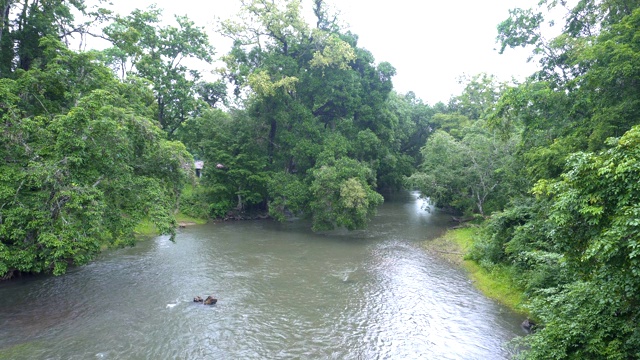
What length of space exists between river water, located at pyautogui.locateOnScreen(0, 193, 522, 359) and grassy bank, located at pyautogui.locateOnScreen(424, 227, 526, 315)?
697 mm

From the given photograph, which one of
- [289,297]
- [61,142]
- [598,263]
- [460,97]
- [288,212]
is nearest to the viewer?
[598,263]

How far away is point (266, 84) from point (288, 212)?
13.5 m

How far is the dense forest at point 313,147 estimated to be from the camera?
325 inches

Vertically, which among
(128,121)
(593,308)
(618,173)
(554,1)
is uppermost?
(554,1)

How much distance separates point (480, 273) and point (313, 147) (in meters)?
18.9

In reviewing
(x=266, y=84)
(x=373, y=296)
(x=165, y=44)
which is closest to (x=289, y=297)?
(x=373, y=296)

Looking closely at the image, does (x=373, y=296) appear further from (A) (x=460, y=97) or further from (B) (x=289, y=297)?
(A) (x=460, y=97)

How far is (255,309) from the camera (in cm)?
1583

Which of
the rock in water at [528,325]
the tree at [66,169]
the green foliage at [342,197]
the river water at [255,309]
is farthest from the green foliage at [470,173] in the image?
the tree at [66,169]

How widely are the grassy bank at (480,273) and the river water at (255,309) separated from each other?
0.70 meters

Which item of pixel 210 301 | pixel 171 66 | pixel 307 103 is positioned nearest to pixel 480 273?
pixel 210 301

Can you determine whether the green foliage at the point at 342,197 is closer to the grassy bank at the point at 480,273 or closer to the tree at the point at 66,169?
the grassy bank at the point at 480,273

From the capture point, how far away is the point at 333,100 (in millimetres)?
36375

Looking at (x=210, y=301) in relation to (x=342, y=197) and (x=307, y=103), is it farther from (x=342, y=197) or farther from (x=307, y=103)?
(x=307, y=103)
